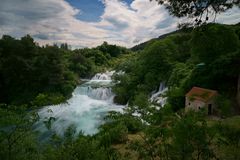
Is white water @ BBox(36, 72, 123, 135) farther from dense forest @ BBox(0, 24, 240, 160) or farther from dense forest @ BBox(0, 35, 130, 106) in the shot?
dense forest @ BBox(0, 35, 130, 106)

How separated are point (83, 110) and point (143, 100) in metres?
18.3

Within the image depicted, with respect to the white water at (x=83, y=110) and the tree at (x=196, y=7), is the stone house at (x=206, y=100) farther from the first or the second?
the tree at (x=196, y=7)

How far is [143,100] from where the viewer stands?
24.2ft

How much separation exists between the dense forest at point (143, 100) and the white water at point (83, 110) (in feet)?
4.65

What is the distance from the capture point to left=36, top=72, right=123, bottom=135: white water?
20.3 m

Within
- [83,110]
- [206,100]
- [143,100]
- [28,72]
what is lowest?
[83,110]

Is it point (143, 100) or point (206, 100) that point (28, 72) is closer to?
point (206, 100)

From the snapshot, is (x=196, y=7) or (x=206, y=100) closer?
(x=196, y=7)

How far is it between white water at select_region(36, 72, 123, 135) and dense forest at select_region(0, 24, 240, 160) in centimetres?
142

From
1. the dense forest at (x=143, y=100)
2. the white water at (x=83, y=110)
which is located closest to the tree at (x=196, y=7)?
the dense forest at (x=143, y=100)

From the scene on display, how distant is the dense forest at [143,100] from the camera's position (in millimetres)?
6676

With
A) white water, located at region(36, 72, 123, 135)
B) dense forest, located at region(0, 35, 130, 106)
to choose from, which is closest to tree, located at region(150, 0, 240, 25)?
white water, located at region(36, 72, 123, 135)

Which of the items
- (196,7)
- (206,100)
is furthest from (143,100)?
(206,100)

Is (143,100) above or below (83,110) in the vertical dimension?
above
